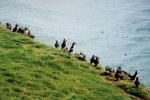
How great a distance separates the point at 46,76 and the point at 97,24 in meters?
64.9

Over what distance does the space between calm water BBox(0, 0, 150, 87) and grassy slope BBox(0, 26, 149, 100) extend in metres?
22.3

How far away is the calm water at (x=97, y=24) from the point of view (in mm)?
82000

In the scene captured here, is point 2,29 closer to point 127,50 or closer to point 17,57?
point 17,57

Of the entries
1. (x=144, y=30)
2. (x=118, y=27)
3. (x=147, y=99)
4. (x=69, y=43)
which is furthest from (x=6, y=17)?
(x=147, y=99)

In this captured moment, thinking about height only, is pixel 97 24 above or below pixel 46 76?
above

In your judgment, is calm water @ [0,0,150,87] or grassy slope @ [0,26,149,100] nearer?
grassy slope @ [0,26,149,100]

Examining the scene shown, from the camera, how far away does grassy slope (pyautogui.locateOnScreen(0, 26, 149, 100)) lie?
3897 cm

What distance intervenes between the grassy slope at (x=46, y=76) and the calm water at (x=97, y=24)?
22.3 meters

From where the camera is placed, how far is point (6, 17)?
10012 centimetres

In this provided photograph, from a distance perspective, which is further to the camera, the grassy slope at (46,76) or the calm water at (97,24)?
the calm water at (97,24)

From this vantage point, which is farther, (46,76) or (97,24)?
(97,24)

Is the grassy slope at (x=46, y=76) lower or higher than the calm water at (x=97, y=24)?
lower

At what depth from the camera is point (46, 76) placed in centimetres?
4241

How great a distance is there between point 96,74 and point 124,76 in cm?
517
